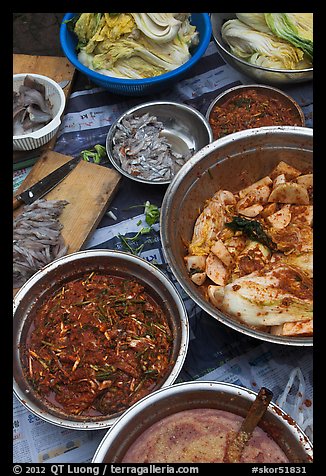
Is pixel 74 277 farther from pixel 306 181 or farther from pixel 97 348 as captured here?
pixel 306 181

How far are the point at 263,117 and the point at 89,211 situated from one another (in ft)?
5.15

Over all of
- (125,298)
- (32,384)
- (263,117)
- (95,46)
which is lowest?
(32,384)

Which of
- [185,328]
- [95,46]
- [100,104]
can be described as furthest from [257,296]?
[95,46]

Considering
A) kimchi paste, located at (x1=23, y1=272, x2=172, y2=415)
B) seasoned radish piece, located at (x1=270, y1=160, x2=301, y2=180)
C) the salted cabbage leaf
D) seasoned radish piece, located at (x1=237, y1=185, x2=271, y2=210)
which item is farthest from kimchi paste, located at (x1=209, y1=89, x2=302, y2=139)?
kimchi paste, located at (x1=23, y1=272, x2=172, y2=415)

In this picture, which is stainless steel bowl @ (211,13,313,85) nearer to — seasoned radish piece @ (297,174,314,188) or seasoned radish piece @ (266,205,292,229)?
seasoned radish piece @ (297,174,314,188)

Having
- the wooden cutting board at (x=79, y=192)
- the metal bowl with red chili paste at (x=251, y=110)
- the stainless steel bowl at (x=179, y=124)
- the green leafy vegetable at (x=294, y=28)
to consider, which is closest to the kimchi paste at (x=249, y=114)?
the metal bowl with red chili paste at (x=251, y=110)

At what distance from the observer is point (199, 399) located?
6.84 ft

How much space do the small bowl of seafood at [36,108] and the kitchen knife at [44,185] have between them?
286mm

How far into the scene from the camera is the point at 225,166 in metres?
3.04

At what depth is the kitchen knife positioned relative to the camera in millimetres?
3209

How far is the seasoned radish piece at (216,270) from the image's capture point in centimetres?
269

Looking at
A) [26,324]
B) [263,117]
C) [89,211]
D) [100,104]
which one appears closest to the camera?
[26,324]

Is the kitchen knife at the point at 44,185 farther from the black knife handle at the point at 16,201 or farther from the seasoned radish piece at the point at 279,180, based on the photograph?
the seasoned radish piece at the point at 279,180

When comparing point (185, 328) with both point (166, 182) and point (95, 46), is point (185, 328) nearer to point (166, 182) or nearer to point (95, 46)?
point (166, 182)
